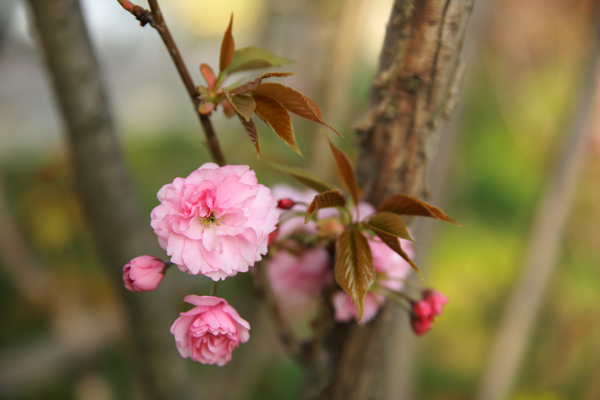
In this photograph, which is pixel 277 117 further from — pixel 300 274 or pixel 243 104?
pixel 300 274

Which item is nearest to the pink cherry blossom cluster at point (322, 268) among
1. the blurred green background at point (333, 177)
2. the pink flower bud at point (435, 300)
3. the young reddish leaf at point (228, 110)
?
the pink flower bud at point (435, 300)

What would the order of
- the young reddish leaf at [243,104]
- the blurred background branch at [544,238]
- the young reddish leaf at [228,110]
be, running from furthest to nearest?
the blurred background branch at [544,238] < the young reddish leaf at [228,110] < the young reddish leaf at [243,104]

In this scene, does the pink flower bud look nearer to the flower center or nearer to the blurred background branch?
the flower center

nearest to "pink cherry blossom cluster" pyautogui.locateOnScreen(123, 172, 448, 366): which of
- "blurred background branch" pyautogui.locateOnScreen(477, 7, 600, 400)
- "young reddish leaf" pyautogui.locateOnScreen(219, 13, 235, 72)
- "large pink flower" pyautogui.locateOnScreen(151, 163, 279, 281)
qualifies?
"large pink flower" pyautogui.locateOnScreen(151, 163, 279, 281)

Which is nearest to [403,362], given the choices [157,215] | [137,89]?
[157,215]

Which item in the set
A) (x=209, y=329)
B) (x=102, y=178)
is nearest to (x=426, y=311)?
(x=209, y=329)

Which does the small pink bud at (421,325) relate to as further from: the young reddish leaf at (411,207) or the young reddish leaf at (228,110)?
the young reddish leaf at (228,110)

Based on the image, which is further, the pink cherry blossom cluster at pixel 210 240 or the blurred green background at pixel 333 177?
the blurred green background at pixel 333 177
